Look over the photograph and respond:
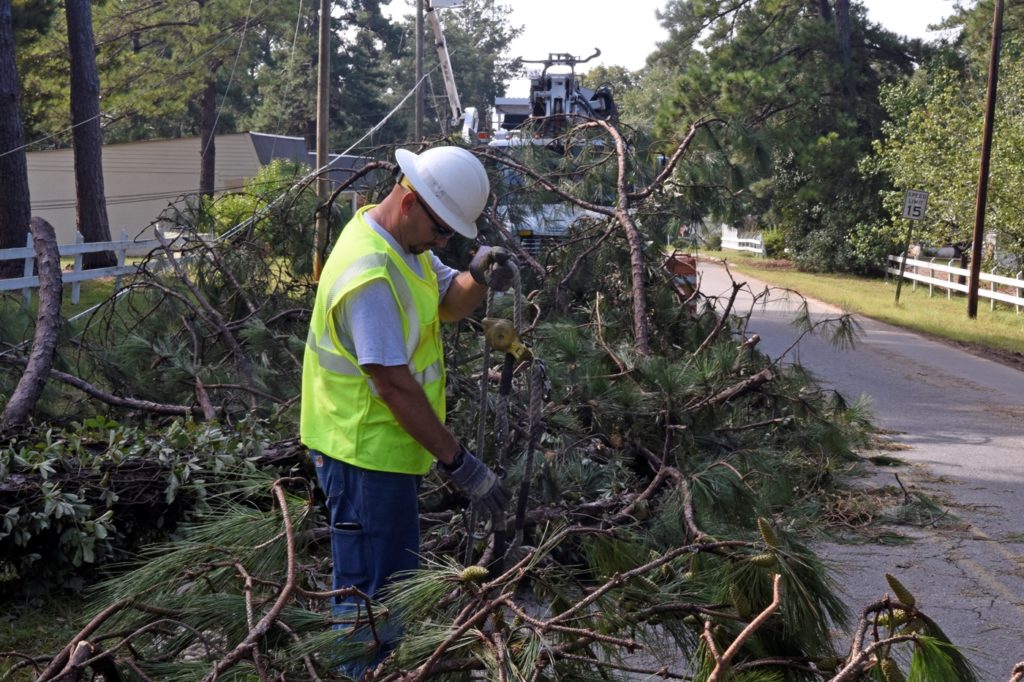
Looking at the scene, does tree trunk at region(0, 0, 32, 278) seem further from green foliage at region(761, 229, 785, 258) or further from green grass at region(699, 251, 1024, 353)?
green foliage at region(761, 229, 785, 258)

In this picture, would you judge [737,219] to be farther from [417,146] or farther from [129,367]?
[129,367]

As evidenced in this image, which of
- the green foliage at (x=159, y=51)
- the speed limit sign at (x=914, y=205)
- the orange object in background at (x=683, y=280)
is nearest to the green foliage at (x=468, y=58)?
the green foliage at (x=159, y=51)

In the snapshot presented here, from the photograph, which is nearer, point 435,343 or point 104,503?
point 435,343

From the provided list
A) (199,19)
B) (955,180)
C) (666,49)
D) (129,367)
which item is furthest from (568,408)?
(666,49)

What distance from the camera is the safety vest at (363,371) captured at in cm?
345

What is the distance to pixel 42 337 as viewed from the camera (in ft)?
19.2

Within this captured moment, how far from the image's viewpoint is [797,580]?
11.0 ft

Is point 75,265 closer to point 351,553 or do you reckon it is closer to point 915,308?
point 351,553

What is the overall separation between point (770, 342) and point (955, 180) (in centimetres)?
1237

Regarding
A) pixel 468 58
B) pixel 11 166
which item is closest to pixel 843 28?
pixel 11 166

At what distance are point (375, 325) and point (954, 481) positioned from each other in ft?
18.0

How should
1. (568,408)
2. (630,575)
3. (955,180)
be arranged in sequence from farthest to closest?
1. (955,180)
2. (568,408)
3. (630,575)

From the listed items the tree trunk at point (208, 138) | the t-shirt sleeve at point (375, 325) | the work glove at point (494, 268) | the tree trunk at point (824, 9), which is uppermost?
the tree trunk at point (824, 9)

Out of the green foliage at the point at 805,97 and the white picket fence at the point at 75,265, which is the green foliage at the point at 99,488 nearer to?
the white picket fence at the point at 75,265
